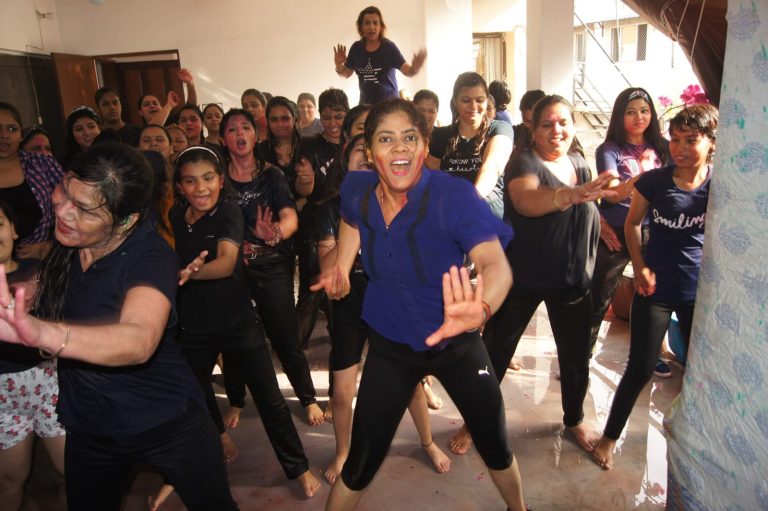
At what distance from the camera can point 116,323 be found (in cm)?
145

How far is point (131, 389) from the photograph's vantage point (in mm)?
1613

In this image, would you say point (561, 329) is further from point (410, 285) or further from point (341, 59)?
point (341, 59)

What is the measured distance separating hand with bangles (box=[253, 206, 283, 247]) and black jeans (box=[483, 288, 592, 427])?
123 cm

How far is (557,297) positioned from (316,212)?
166 centimetres

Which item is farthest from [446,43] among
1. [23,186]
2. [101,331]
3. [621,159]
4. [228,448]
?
[101,331]

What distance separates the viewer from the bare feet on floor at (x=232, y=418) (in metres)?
3.21

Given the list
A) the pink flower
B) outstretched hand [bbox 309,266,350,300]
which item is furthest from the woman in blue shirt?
the pink flower

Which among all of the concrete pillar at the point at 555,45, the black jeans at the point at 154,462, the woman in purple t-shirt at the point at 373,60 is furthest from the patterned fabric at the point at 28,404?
the concrete pillar at the point at 555,45

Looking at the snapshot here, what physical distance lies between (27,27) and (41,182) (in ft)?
26.1

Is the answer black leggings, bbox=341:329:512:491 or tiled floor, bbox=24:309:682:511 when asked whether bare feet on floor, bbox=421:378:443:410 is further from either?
black leggings, bbox=341:329:512:491

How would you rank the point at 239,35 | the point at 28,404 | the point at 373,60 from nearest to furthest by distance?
1. the point at 28,404
2. the point at 373,60
3. the point at 239,35

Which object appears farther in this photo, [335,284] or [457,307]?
[335,284]

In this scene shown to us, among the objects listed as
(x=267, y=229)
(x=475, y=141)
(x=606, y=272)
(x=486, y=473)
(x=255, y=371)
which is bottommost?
(x=486, y=473)

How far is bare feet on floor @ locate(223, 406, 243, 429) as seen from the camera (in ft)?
10.5
